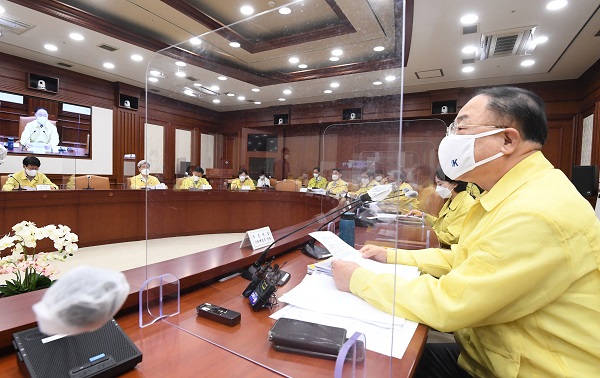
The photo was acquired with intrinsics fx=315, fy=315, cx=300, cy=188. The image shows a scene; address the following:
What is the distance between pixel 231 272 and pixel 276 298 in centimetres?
31

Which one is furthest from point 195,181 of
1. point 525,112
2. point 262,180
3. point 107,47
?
point 107,47

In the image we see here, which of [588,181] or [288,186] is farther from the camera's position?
[588,181]

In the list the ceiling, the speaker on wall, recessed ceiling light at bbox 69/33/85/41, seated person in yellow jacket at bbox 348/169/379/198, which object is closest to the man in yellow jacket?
the ceiling

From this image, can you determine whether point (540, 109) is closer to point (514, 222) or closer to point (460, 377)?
point (514, 222)

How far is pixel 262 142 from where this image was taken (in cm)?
185

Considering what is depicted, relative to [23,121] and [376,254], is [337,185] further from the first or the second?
[23,121]

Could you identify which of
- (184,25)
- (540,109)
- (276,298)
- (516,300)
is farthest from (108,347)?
(184,25)

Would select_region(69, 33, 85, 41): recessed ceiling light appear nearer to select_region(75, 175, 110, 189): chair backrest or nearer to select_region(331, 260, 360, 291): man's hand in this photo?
select_region(75, 175, 110, 189): chair backrest

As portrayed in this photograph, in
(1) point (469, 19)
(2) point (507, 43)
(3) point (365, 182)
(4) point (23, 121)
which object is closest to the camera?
(3) point (365, 182)

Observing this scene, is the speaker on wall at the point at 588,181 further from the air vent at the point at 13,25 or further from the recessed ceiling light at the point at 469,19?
the air vent at the point at 13,25

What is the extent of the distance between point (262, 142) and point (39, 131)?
627 cm

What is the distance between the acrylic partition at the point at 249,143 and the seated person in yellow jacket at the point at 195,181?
0.02 m

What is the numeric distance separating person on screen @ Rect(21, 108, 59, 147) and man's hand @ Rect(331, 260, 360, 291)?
7156 mm

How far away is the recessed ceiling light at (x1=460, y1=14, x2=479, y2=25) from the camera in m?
3.61
